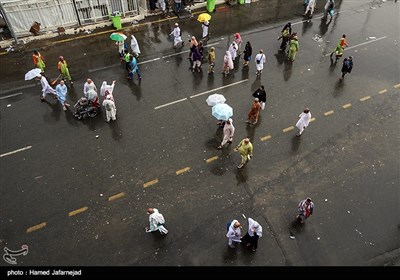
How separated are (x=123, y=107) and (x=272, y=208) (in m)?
7.63

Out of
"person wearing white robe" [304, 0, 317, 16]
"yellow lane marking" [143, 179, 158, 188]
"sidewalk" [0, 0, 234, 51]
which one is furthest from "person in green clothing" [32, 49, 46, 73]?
"person wearing white robe" [304, 0, 317, 16]

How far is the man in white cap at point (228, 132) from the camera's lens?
40.6ft

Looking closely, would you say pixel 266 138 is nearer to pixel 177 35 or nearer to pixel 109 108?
pixel 109 108

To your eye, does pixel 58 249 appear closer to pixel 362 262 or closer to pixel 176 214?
pixel 176 214

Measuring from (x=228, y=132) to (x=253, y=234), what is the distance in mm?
4146

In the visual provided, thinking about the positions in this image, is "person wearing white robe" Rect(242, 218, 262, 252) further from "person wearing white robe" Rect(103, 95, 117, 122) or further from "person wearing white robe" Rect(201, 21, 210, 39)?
"person wearing white robe" Rect(201, 21, 210, 39)

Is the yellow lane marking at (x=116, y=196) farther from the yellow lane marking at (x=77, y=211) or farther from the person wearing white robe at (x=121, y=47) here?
the person wearing white robe at (x=121, y=47)

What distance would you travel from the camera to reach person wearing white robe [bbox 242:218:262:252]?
31.2 feet

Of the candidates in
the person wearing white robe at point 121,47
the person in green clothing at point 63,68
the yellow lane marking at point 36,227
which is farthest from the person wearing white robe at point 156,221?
the person wearing white robe at point 121,47

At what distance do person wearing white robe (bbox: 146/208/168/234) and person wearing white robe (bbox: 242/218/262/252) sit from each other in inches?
95.0

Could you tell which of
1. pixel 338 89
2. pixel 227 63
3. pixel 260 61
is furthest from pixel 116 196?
pixel 338 89

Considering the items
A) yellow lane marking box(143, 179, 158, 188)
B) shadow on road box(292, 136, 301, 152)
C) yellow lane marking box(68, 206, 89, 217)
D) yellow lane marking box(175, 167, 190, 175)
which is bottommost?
yellow lane marking box(68, 206, 89, 217)

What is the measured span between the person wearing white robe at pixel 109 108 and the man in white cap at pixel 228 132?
14.7 feet
